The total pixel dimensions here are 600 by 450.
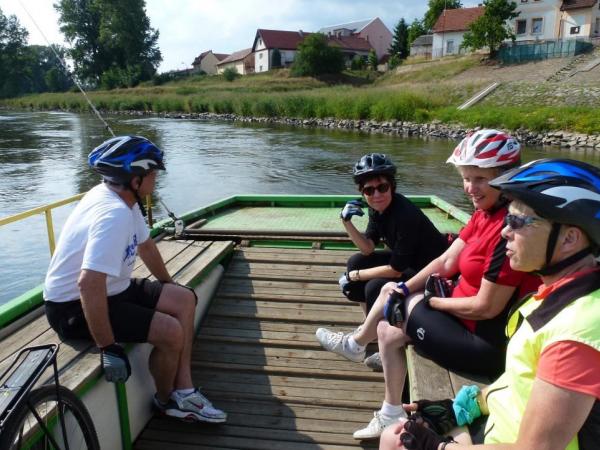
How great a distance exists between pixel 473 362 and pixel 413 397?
350 millimetres

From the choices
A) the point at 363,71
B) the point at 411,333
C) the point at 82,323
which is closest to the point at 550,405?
the point at 411,333

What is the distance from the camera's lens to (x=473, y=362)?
2.47 meters

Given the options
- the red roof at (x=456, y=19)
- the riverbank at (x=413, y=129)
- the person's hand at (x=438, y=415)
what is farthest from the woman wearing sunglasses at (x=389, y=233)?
the red roof at (x=456, y=19)

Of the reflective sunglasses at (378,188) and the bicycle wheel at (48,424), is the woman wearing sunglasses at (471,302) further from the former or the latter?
the bicycle wheel at (48,424)

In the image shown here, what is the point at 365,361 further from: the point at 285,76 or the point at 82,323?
the point at 285,76

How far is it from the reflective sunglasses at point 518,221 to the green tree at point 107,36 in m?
76.1

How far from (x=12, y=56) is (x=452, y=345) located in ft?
300

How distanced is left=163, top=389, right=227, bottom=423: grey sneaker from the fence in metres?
43.7

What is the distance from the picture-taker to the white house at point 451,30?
2121 inches

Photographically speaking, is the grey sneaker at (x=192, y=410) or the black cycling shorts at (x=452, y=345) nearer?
the black cycling shorts at (x=452, y=345)

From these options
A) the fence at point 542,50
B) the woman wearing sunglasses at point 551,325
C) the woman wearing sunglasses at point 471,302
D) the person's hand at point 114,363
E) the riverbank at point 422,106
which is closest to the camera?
the woman wearing sunglasses at point 551,325

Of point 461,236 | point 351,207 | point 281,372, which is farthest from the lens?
point 351,207

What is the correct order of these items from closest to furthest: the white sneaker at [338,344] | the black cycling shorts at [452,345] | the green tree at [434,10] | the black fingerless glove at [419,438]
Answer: the black fingerless glove at [419,438], the black cycling shorts at [452,345], the white sneaker at [338,344], the green tree at [434,10]

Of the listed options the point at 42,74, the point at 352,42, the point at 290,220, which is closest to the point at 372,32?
the point at 352,42
